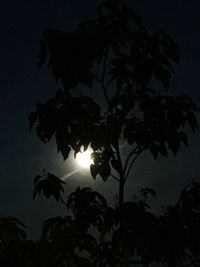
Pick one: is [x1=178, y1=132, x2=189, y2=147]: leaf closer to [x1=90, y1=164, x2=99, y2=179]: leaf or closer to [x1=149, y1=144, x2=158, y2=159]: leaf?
[x1=149, y1=144, x2=158, y2=159]: leaf

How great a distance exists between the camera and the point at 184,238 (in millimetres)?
5172

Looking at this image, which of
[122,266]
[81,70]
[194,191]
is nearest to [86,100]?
[81,70]

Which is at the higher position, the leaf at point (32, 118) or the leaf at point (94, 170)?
the leaf at point (32, 118)

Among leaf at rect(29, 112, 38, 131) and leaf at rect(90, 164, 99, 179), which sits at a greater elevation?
leaf at rect(29, 112, 38, 131)

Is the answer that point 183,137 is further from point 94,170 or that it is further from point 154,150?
point 94,170

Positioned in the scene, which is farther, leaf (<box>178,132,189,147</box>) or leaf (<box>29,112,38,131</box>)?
leaf (<box>29,112,38,131</box>)

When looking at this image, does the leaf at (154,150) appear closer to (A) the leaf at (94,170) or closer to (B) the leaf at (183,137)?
(B) the leaf at (183,137)

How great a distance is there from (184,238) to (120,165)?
49.3 inches

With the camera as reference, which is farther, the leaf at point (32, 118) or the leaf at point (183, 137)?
the leaf at point (32, 118)

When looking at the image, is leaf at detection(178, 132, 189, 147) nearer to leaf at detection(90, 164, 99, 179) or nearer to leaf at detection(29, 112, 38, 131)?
leaf at detection(90, 164, 99, 179)

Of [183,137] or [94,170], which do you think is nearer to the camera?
[183,137]

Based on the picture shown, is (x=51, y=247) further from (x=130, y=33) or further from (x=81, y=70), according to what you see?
(x=130, y=33)

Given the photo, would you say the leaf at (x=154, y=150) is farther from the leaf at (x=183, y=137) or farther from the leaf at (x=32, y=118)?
the leaf at (x=32, y=118)

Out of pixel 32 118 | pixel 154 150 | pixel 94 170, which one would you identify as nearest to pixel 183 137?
pixel 154 150
